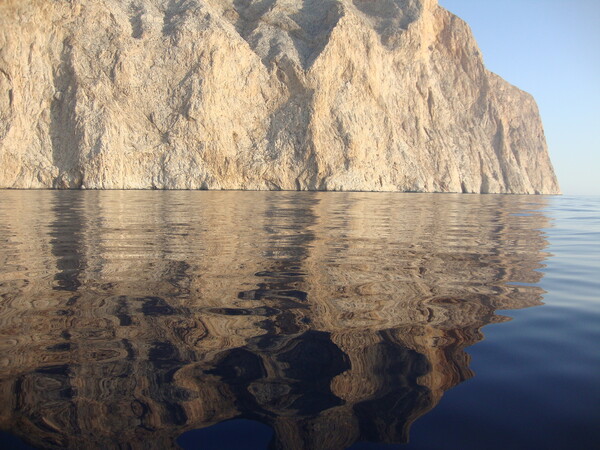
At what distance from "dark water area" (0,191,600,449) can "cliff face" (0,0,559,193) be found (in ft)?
130

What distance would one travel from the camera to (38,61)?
40.7 meters

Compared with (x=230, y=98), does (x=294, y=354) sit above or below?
below

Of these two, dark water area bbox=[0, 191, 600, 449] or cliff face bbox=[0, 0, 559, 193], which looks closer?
dark water area bbox=[0, 191, 600, 449]

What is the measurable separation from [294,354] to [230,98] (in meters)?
49.3

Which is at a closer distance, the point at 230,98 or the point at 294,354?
the point at 294,354

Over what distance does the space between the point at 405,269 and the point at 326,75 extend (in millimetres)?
50029

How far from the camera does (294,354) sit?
256 cm

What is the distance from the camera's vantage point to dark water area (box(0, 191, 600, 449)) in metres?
1.81

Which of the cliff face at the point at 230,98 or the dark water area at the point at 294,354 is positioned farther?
the cliff face at the point at 230,98

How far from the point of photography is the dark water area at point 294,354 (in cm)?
181

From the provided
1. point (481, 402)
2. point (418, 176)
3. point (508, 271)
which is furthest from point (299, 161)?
point (481, 402)

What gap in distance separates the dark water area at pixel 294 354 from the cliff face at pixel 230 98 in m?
39.7

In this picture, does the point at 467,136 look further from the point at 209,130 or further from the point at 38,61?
the point at 38,61

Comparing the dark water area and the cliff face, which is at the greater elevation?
the cliff face
